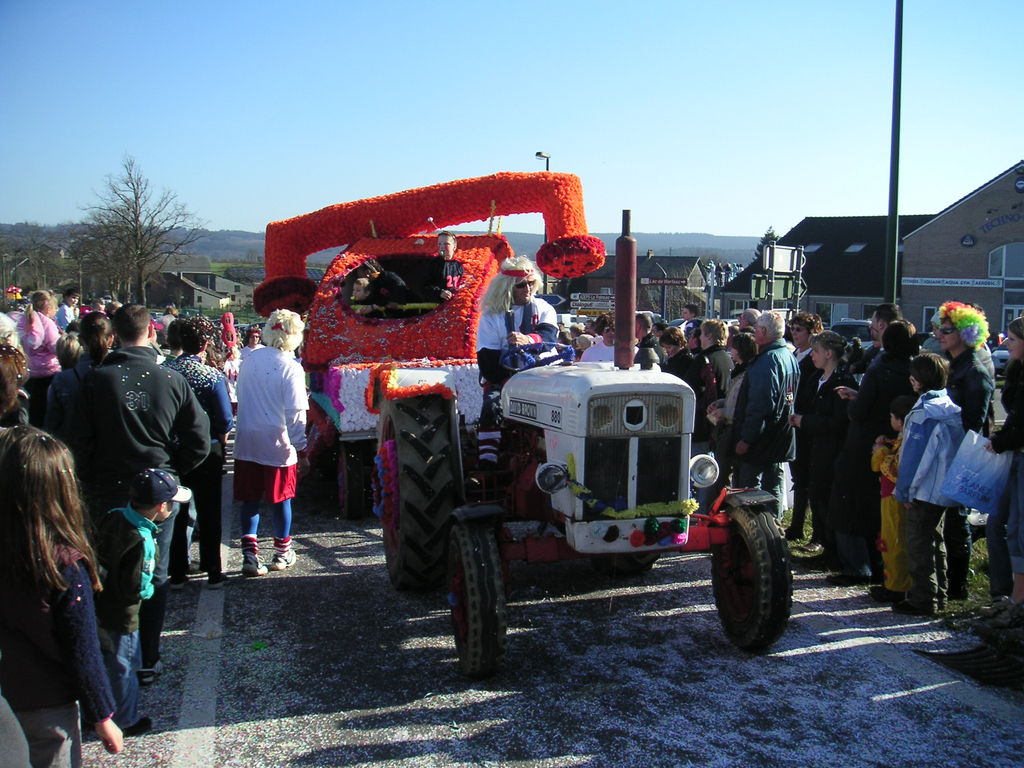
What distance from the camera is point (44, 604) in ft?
7.57

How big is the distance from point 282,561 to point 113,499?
1.90 meters

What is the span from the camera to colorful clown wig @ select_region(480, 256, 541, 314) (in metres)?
5.26

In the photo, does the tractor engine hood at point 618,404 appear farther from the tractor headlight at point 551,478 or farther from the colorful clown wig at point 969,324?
the colorful clown wig at point 969,324

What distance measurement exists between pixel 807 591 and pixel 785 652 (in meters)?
1.10

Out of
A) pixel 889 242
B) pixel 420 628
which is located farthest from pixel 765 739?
pixel 889 242

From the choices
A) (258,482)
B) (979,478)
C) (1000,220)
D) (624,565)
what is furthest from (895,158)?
(1000,220)

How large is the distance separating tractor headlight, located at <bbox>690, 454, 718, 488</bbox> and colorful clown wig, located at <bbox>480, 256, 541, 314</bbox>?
1.58 m

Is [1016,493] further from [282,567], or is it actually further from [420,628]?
[282,567]

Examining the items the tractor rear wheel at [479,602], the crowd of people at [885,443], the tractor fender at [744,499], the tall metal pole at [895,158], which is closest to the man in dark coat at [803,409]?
the crowd of people at [885,443]

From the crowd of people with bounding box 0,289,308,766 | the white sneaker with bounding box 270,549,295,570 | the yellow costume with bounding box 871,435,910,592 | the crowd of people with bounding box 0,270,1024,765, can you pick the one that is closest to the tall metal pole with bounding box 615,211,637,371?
the crowd of people with bounding box 0,270,1024,765

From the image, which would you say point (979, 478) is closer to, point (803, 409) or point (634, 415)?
point (803, 409)

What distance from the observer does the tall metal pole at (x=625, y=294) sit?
4207 mm

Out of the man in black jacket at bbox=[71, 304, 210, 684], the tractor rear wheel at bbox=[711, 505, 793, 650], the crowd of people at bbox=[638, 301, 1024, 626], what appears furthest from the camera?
the crowd of people at bbox=[638, 301, 1024, 626]

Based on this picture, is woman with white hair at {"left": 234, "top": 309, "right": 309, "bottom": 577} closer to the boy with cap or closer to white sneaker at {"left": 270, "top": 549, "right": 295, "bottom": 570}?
white sneaker at {"left": 270, "top": 549, "right": 295, "bottom": 570}
